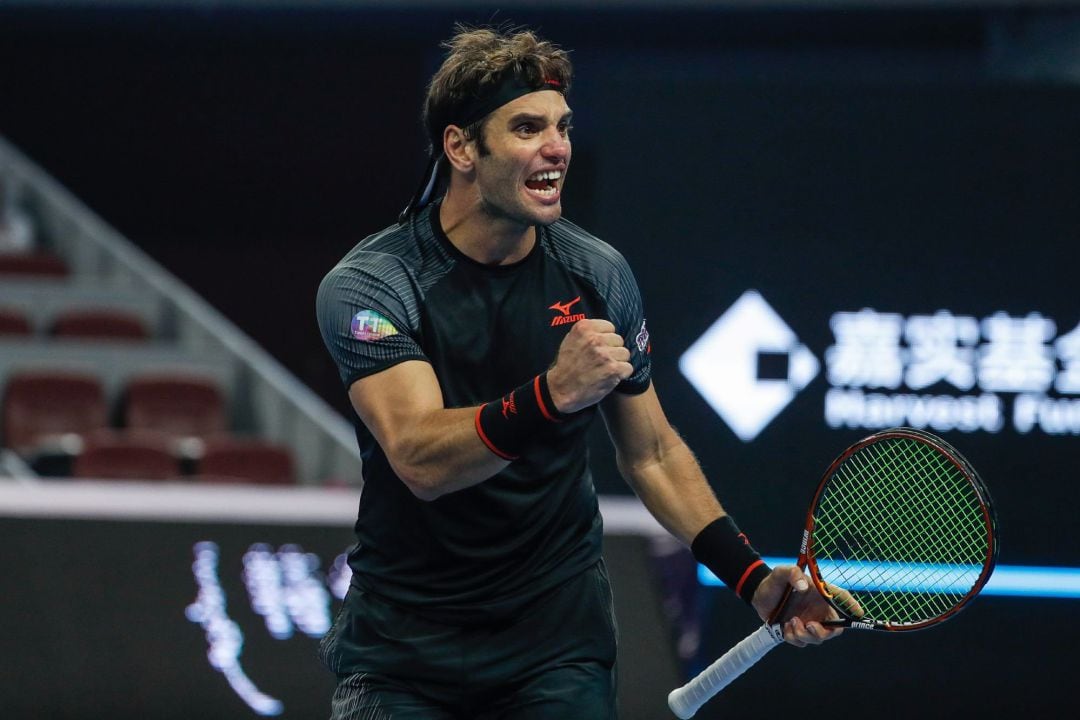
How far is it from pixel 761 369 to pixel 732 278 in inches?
14.9

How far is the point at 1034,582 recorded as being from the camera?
643cm

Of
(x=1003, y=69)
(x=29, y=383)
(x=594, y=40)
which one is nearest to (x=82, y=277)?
(x=29, y=383)

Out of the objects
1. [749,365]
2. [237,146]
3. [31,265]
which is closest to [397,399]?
[749,365]

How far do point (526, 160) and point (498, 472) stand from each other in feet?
1.87

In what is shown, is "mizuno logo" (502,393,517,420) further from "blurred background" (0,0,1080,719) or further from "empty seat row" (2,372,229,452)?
"empty seat row" (2,372,229,452)

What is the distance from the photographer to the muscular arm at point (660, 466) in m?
3.17

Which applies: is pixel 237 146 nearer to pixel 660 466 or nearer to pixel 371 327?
pixel 660 466

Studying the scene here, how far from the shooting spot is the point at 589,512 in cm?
310

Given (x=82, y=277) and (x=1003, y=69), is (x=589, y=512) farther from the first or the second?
(x=82, y=277)

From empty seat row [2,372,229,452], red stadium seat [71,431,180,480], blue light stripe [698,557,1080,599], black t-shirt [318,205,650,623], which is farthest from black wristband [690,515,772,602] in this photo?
empty seat row [2,372,229,452]

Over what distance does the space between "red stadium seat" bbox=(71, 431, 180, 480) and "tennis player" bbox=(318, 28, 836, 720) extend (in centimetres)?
549

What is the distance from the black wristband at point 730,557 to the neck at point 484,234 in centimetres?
66

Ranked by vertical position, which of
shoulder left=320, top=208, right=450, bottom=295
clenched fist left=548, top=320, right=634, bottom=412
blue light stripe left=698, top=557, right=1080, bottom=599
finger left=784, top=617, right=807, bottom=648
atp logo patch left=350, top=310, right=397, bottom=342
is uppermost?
shoulder left=320, top=208, right=450, bottom=295

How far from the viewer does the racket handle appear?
2.99 meters
